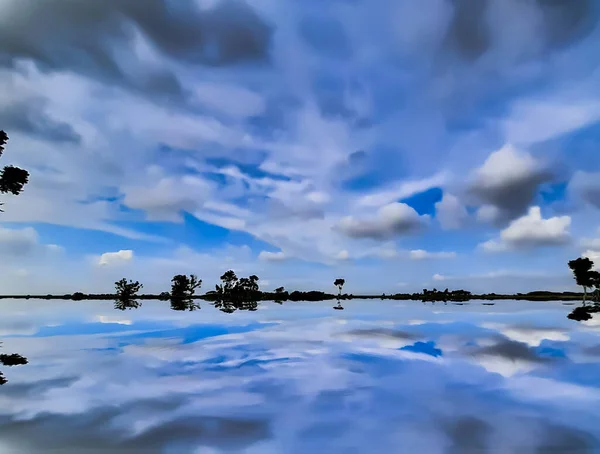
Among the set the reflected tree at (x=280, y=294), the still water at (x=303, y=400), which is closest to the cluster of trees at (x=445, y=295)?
the reflected tree at (x=280, y=294)

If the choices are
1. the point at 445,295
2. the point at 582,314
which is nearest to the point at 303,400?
the point at 582,314

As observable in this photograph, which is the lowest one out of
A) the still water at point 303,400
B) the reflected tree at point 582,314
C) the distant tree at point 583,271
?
the still water at point 303,400

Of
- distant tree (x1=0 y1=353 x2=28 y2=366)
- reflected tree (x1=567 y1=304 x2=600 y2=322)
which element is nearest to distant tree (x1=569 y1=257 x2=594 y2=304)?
reflected tree (x1=567 y1=304 x2=600 y2=322)

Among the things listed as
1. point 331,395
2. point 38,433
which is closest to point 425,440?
point 331,395

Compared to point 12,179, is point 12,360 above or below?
below

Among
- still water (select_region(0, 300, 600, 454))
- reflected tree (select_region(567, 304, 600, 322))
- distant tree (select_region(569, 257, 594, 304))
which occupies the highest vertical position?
distant tree (select_region(569, 257, 594, 304))

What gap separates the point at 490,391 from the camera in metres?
12.9

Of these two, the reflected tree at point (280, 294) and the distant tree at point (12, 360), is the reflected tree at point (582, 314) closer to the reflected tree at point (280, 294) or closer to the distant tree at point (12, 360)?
the distant tree at point (12, 360)

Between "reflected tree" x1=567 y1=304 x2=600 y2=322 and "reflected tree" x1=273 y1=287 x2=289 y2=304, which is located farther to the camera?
"reflected tree" x1=273 y1=287 x2=289 y2=304

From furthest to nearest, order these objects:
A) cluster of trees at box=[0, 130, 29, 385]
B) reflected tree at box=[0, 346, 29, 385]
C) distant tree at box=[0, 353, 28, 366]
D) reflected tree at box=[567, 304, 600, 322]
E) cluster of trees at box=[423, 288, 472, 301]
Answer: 1. cluster of trees at box=[423, 288, 472, 301]
2. reflected tree at box=[567, 304, 600, 322]
3. cluster of trees at box=[0, 130, 29, 385]
4. distant tree at box=[0, 353, 28, 366]
5. reflected tree at box=[0, 346, 29, 385]

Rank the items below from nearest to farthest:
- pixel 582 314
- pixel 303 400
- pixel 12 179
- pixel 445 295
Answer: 1. pixel 303 400
2. pixel 12 179
3. pixel 582 314
4. pixel 445 295

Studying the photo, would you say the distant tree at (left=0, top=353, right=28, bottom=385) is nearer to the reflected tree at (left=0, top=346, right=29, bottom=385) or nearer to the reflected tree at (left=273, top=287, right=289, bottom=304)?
the reflected tree at (left=0, top=346, right=29, bottom=385)

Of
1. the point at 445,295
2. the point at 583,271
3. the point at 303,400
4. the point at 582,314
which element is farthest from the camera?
the point at 445,295

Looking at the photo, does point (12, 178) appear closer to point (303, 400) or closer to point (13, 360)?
point (13, 360)
